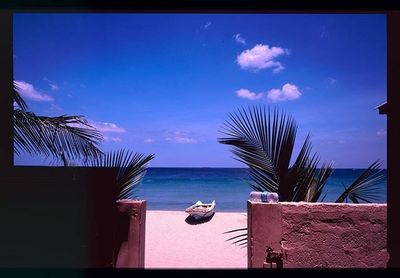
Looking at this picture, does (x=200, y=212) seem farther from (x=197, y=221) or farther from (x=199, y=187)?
(x=199, y=187)

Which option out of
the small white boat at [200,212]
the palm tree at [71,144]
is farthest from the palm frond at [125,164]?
the small white boat at [200,212]

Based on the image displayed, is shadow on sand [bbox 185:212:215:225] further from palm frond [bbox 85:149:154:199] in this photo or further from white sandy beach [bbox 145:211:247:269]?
palm frond [bbox 85:149:154:199]

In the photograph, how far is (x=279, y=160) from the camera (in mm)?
3506

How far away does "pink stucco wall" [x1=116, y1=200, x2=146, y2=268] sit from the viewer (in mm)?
3426

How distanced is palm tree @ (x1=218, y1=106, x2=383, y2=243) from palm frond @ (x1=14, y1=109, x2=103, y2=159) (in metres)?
1.38

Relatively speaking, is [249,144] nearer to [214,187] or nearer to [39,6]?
[39,6]

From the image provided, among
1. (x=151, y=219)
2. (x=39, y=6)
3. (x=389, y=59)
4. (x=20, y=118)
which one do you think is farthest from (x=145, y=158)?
(x=151, y=219)

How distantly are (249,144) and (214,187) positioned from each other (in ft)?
101

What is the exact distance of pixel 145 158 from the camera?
140 inches

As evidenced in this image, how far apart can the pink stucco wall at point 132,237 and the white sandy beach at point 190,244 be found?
3.51 m

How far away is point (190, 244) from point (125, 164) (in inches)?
473

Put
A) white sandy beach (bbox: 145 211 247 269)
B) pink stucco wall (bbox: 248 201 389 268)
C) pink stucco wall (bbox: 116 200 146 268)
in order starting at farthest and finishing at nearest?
white sandy beach (bbox: 145 211 247 269), pink stucco wall (bbox: 116 200 146 268), pink stucco wall (bbox: 248 201 389 268)

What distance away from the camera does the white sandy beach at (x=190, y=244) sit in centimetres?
1037

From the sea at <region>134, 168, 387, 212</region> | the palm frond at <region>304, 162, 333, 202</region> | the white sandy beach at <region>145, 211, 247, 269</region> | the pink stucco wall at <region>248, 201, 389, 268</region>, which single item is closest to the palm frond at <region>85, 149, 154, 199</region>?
the pink stucco wall at <region>248, 201, 389, 268</region>
